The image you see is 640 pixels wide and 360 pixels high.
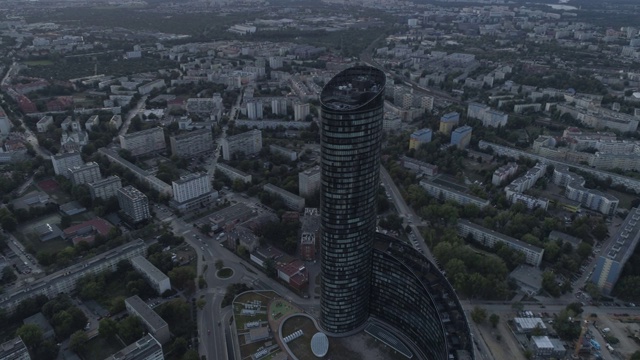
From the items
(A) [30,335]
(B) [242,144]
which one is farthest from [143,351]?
(B) [242,144]

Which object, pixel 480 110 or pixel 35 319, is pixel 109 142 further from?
pixel 480 110

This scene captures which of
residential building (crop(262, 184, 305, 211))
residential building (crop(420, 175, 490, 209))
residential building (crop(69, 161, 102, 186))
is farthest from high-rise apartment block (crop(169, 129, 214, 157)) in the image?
residential building (crop(420, 175, 490, 209))

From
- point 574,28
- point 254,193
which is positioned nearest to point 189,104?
point 254,193

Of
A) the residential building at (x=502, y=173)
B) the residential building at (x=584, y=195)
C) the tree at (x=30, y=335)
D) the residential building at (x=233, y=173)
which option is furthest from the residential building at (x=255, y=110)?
the tree at (x=30, y=335)

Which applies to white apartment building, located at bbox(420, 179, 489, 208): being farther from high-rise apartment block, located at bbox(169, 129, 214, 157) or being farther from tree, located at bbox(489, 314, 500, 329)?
high-rise apartment block, located at bbox(169, 129, 214, 157)

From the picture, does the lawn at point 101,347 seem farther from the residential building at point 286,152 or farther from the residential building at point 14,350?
the residential building at point 286,152

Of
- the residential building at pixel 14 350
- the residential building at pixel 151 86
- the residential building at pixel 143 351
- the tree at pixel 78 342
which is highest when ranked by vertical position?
the residential building at pixel 151 86

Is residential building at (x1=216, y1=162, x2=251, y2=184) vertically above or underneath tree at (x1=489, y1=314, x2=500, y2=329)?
above
